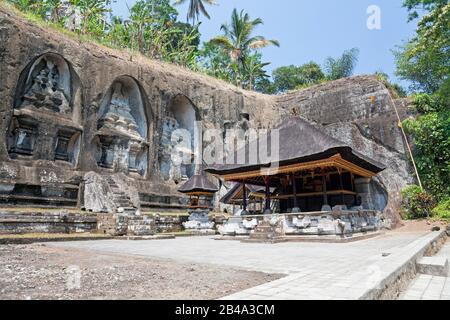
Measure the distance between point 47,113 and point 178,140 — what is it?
9.11 meters

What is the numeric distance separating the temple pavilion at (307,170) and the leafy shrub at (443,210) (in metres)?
4.51

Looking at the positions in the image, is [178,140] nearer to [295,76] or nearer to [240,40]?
[240,40]

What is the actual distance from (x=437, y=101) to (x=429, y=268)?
18411 millimetres

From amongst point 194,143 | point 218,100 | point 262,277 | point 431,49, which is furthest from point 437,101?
point 262,277

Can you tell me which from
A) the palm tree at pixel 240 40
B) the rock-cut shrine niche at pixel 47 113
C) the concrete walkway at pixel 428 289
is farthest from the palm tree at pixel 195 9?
the concrete walkway at pixel 428 289

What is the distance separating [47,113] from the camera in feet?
55.1

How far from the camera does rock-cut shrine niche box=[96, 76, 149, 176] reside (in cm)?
1955

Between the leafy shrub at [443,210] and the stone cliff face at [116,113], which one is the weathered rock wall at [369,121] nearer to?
the stone cliff face at [116,113]

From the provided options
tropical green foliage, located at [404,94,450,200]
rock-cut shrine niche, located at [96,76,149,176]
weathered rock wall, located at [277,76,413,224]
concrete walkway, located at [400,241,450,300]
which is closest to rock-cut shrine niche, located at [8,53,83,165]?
rock-cut shrine niche, located at [96,76,149,176]

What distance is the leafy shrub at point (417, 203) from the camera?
57.1 feet

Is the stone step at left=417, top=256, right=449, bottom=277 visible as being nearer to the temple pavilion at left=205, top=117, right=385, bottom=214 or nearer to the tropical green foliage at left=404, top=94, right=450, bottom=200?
the temple pavilion at left=205, top=117, right=385, bottom=214

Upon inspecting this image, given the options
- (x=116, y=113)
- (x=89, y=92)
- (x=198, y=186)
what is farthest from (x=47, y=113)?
(x=198, y=186)

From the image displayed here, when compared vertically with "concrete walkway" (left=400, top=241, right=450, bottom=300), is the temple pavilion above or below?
above

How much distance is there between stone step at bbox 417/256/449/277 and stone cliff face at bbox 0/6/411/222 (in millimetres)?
14642
